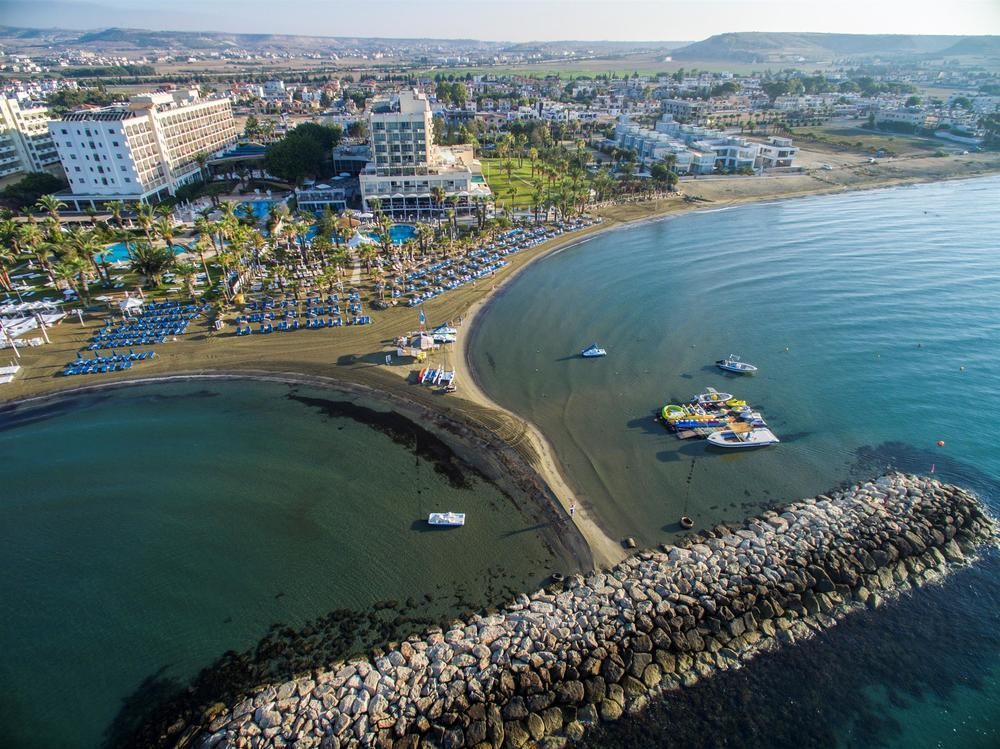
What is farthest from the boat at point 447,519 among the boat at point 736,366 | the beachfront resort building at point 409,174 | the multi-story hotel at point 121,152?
the multi-story hotel at point 121,152

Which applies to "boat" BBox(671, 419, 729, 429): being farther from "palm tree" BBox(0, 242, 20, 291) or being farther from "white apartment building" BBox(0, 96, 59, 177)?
A: "white apartment building" BBox(0, 96, 59, 177)

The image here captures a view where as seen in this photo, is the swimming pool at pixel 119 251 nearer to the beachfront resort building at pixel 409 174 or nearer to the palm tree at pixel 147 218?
the palm tree at pixel 147 218

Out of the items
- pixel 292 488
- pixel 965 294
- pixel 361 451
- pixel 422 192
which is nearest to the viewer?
pixel 292 488

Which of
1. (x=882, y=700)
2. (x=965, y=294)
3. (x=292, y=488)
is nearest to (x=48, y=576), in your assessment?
(x=292, y=488)

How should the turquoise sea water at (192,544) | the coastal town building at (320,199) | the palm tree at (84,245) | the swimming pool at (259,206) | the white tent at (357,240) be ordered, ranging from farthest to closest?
the coastal town building at (320,199) → the swimming pool at (259,206) → the white tent at (357,240) → the palm tree at (84,245) → the turquoise sea water at (192,544)

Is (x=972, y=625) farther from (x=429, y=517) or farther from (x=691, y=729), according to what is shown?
(x=429, y=517)

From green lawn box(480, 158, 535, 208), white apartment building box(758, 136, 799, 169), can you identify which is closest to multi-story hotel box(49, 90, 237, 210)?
green lawn box(480, 158, 535, 208)
